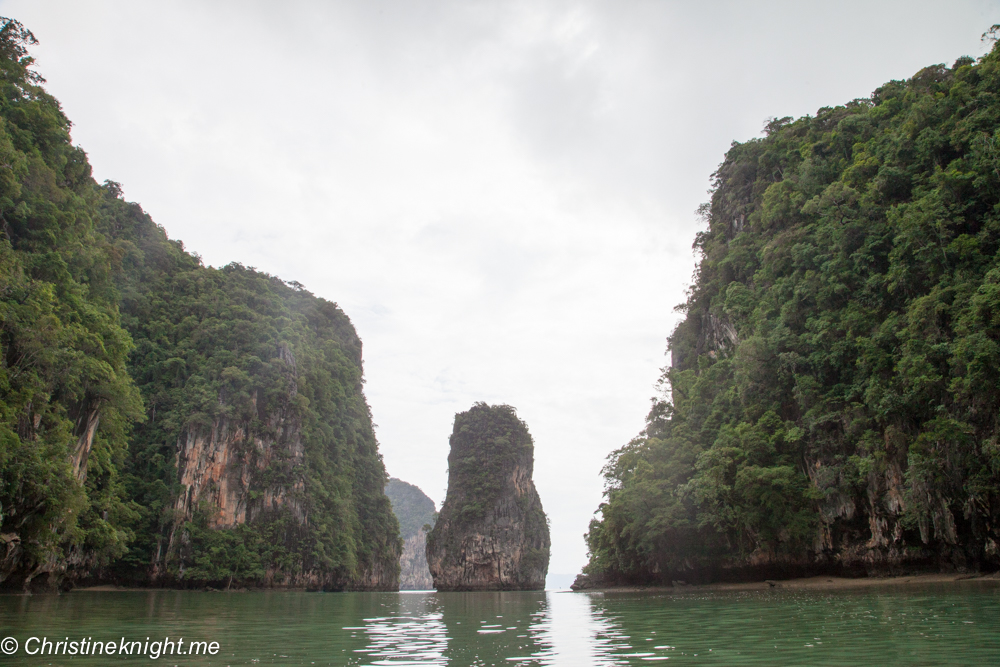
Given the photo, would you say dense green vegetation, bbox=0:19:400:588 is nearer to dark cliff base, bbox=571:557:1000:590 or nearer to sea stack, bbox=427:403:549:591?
sea stack, bbox=427:403:549:591

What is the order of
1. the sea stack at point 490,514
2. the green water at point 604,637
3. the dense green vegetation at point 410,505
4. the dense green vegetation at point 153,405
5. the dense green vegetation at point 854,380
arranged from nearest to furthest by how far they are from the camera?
the green water at point 604,637
the dense green vegetation at point 854,380
the dense green vegetation at point 153,405
the sea stack at point 490,514
the dense green vegetation at point 410,505

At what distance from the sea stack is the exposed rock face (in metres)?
73.7

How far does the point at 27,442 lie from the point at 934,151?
36126mm

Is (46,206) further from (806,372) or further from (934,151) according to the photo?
(934,151)

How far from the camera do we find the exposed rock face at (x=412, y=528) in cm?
14962

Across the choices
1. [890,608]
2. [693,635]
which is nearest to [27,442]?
[693,635]

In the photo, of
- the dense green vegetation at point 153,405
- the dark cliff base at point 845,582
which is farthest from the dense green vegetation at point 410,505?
the dark cliff base at point 845,582

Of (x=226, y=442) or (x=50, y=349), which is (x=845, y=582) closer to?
(x=50, y=349)

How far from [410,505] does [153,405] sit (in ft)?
409

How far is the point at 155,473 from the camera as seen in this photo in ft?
145

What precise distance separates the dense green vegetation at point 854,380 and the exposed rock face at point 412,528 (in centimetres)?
12042

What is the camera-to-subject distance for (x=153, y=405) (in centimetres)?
4597

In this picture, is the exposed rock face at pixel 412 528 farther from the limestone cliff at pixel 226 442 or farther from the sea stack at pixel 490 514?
the limestone cliff at pixel 226 442

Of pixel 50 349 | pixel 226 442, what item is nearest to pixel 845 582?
pixel 50 349
